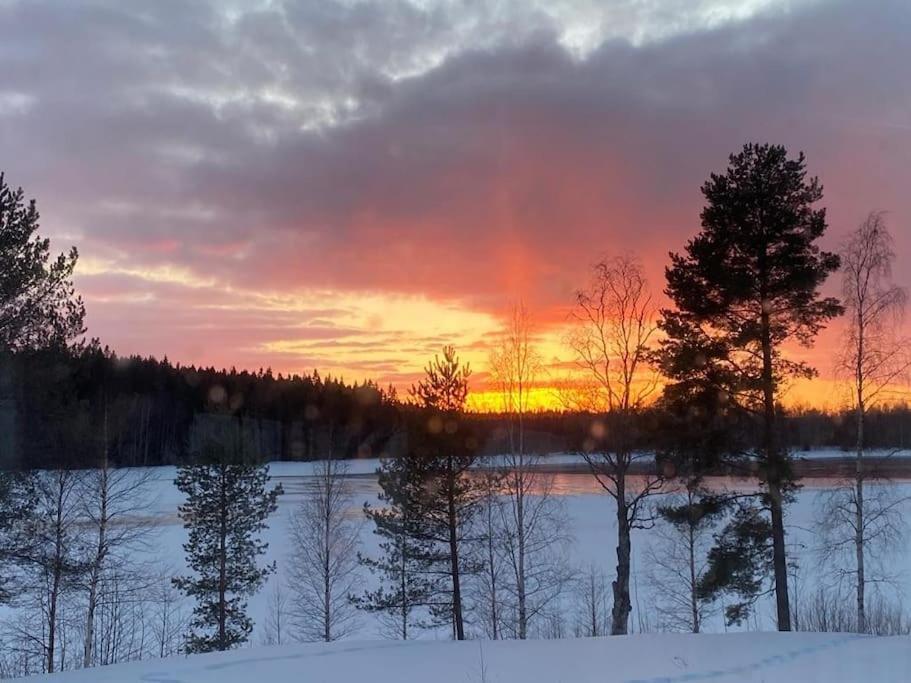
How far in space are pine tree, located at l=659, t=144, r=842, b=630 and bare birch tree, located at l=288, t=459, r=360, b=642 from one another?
46.4 feet

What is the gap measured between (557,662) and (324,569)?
1727 cm

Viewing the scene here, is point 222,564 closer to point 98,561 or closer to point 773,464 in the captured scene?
point 98,561

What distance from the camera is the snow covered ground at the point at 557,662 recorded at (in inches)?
378

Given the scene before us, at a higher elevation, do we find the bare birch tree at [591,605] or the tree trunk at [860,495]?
the tree trunk at [860,495]

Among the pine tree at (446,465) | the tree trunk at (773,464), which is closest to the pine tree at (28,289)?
the pine tree at (446,465)

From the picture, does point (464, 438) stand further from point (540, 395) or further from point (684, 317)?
point (684, 317)

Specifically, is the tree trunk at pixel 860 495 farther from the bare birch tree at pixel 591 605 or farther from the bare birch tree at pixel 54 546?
the bare birch tree at pixel 54 546

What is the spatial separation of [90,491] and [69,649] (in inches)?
196

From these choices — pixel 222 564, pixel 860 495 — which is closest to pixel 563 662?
pixel 860 495

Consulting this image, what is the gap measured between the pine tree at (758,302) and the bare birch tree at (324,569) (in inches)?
557

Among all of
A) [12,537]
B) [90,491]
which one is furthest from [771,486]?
[90,491]

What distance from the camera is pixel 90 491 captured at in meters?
22.4

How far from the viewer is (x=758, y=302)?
1642cm

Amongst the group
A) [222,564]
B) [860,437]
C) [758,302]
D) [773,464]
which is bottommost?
[222,564]
